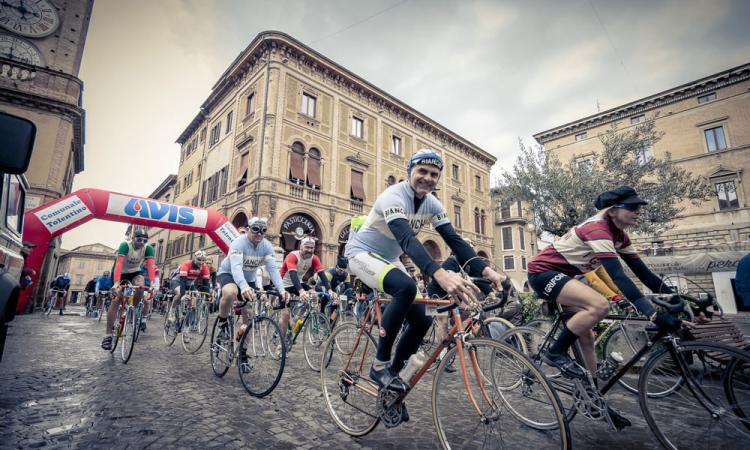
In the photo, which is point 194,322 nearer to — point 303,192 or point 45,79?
point 303,192

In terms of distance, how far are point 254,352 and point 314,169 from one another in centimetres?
1694

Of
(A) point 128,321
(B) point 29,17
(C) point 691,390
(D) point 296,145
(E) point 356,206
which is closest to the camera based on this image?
(C) point 691,390

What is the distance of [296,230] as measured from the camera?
18.8 metres

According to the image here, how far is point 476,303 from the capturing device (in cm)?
201

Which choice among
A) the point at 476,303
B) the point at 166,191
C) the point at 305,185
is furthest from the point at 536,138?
the point at 166,191

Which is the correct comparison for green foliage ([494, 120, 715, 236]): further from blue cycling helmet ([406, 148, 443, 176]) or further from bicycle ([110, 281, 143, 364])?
bicycle ([110, 281, 143, 364])

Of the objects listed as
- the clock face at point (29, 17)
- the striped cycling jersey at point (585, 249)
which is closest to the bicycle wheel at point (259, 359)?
the striped cycling jersey at point (585, 249)

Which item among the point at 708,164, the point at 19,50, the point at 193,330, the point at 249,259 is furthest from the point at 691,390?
the point at 708,164

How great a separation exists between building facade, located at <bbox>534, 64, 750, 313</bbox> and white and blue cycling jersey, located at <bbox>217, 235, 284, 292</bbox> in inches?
846

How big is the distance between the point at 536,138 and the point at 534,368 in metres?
37.1

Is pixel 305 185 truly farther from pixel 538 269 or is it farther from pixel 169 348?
pixel 538 269

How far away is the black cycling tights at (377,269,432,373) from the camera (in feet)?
8.07

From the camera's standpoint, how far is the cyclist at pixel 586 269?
283 cm

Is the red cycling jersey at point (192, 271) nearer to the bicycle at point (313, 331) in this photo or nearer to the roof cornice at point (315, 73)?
the bicycle at point (313, 331)
